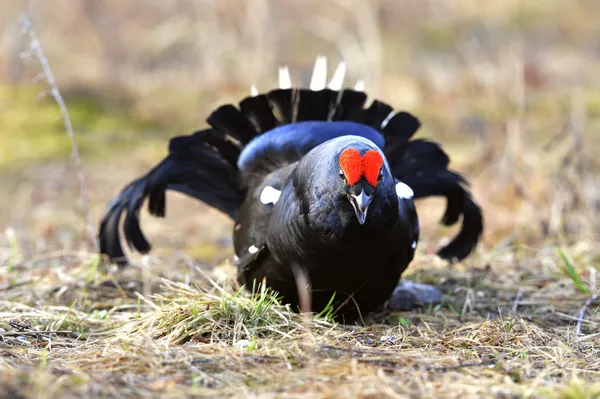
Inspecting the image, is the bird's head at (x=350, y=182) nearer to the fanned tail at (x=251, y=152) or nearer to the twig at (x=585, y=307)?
the fanned tail at (x=251, y=152)

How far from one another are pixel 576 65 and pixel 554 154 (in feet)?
31.1

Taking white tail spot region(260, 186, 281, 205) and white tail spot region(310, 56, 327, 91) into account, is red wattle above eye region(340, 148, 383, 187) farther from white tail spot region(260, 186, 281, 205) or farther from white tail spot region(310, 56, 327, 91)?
white tail spot region(310, 56, 327, 91)

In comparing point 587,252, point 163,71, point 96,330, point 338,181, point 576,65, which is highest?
point 576,65

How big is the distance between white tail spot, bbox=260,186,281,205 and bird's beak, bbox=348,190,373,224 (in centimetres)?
79

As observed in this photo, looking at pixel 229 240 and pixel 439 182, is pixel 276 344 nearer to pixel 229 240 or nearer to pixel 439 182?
pixel 439 182

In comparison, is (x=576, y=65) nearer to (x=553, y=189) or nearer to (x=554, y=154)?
(x=554, y=154)

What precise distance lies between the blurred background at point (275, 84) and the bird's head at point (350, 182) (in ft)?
7.50

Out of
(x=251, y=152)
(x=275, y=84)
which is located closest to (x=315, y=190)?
(x=251, y=152)

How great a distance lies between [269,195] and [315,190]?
0.67m

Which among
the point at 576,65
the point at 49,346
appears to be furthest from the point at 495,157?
the point at 576,65

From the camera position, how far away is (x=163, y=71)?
16.7m

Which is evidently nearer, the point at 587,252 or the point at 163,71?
the point at 587,252

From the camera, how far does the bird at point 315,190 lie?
3.51m

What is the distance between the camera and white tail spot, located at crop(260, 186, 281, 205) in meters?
4.11
